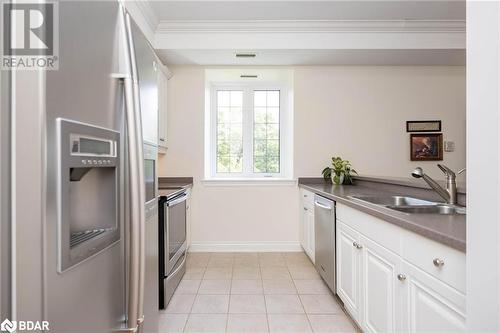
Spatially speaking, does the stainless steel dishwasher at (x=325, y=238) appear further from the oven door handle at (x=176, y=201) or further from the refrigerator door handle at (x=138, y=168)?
the refrigerator door handle at (x=138, y=168)

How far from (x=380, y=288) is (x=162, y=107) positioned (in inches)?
110

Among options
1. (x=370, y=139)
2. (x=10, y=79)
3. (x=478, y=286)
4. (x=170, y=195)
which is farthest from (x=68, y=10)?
(x=370, y=139)

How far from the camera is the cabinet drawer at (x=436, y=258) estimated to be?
0.93 m

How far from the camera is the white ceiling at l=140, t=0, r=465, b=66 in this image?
2893 mm

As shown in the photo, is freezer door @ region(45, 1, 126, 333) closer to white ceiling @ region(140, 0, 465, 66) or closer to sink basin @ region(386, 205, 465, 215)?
sink basin @ region(386, 205, 465, 215)

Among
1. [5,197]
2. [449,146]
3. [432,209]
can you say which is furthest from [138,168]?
[449,146]

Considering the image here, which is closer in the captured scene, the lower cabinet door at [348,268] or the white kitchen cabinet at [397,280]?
the white kitchen cabinet at [397,280]

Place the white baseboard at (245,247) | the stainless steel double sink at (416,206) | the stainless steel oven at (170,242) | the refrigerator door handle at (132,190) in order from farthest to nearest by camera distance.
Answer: the white baseboard at (245,247), the stainless steel oven at (170,242), the stainless steel double sink at (416,206), the refrigerator door handle at (132,190)

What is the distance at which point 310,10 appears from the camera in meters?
2.87

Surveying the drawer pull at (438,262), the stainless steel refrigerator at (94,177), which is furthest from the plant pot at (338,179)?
the stainless steel refrigerator at (94,177)

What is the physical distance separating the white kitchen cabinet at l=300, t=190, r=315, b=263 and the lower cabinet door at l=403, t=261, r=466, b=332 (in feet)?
5.61

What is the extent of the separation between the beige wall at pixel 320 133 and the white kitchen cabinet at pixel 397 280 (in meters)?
1.74

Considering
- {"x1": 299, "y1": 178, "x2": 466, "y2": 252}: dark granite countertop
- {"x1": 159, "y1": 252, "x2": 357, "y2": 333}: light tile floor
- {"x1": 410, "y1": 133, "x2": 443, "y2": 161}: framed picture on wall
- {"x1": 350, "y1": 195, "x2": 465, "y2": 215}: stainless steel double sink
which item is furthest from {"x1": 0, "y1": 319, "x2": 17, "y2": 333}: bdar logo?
{"x1": 410, "y1": 133, "x2": 443, "y2": 161}: framed picture on wall

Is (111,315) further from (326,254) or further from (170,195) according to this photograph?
(326,254)
